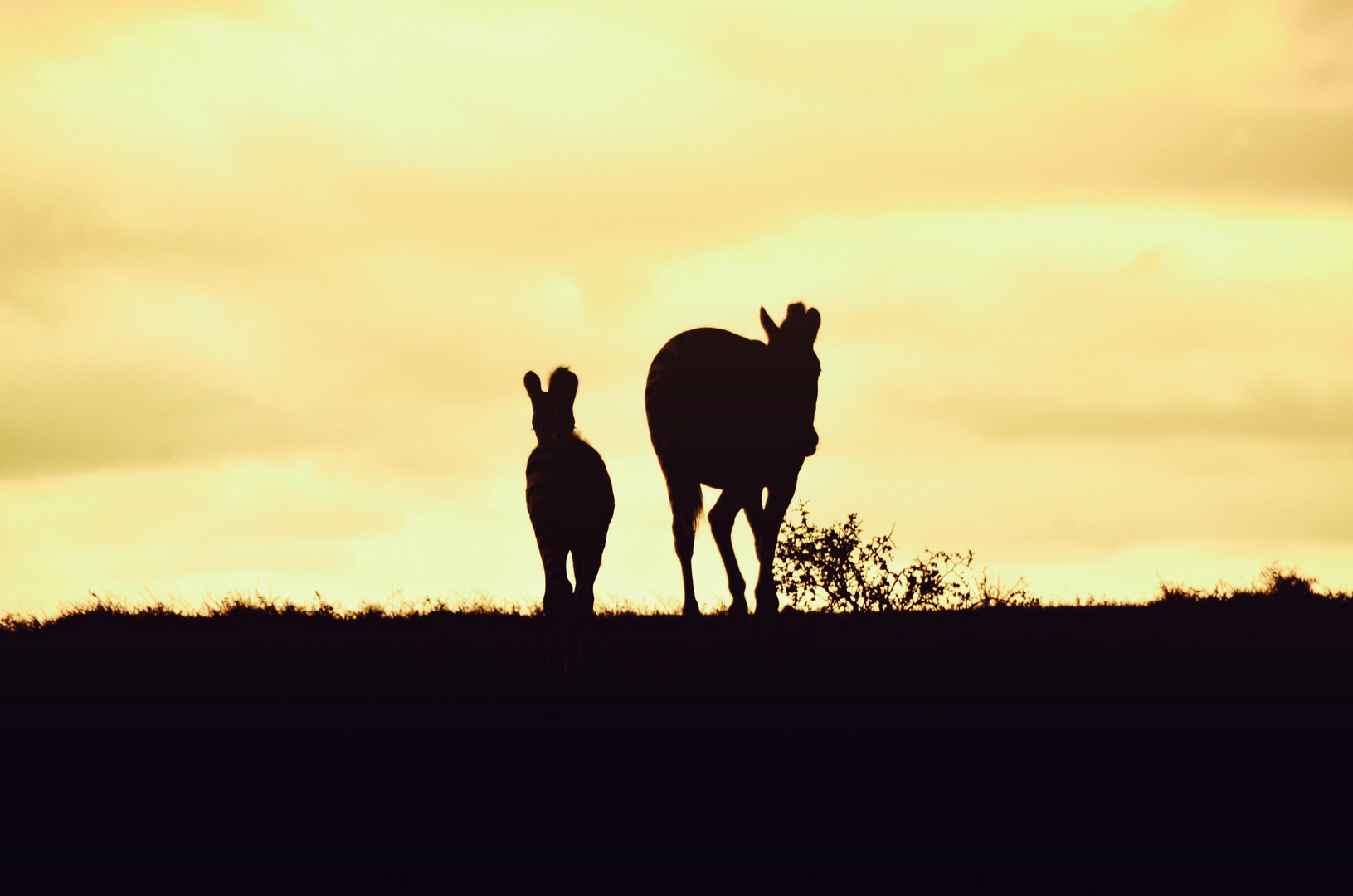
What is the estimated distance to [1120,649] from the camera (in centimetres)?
1498

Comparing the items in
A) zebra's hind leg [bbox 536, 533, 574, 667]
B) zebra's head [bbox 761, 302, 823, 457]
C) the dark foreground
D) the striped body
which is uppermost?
zebra's head [bbox 761, 302, 823, 457]

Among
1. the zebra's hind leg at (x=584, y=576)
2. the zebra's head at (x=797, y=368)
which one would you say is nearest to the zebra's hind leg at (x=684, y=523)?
the zebra's head at (x=797, y=368)

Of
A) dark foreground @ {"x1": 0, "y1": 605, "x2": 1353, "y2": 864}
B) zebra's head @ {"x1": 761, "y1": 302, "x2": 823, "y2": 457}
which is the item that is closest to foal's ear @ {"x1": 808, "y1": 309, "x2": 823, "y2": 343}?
zebra's head @ {"x1": 761, "y1": 302, "x2": 823, "y2": 457}

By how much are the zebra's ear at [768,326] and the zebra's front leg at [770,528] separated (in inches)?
72.8

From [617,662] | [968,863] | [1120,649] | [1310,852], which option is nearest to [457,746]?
[617,662]

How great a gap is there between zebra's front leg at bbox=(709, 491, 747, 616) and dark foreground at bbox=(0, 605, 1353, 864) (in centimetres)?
120

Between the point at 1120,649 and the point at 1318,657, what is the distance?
6.54ft

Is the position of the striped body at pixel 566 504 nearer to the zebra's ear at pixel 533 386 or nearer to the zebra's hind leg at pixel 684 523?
the zebra's ear at pixel 533 386

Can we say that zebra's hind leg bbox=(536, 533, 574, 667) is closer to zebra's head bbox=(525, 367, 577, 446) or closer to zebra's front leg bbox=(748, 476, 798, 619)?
zebra's head bbox=(525, 367, 577, 446)

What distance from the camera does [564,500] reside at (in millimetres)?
12656

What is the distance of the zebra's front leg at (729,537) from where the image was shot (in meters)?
17.5

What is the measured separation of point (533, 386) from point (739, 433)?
497 cm

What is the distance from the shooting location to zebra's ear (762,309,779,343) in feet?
59.2

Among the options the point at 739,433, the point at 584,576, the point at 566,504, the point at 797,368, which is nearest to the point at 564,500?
the point at 566,504
